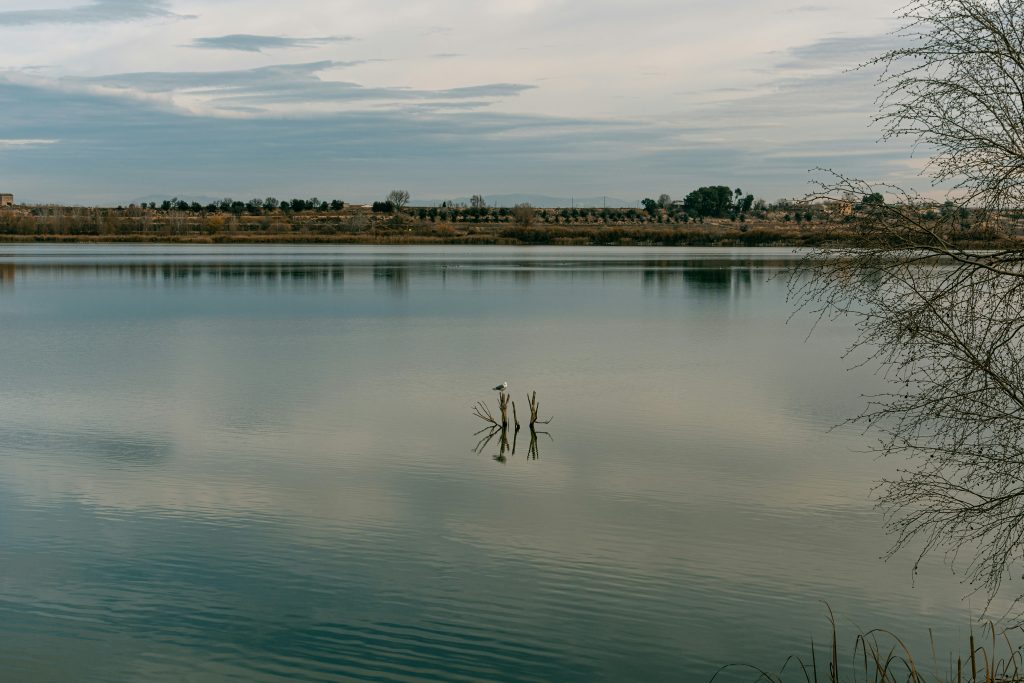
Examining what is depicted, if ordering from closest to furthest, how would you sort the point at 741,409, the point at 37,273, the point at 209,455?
the point at 209,455 < the point at 741,409 < the point at 37,273

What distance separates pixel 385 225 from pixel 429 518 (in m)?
103

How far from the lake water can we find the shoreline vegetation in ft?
235

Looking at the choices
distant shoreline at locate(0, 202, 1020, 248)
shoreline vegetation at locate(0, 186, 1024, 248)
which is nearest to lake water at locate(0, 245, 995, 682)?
shoreline vegetation at locate(0, 186, 1024, 248)

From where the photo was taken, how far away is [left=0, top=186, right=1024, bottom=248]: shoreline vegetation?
101562 millimetres

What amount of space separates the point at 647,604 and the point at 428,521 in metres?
2.77

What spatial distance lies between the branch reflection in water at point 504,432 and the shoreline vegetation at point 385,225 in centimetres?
7489

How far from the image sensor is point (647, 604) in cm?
824

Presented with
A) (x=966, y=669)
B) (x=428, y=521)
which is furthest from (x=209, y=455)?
(x=966, y=669)

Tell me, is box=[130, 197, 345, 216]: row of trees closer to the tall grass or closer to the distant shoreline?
the distant shoreline

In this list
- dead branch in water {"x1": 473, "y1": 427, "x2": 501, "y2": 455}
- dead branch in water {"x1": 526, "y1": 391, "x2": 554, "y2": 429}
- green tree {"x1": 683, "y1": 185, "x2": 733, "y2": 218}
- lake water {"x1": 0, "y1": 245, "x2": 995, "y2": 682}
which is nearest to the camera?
lake water {"x1": 0, "y1": 245, "x2": 995, "y2": 682}

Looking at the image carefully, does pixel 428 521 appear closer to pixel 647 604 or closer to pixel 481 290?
pixel 647 604

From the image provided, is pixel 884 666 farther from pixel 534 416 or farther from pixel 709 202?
pixel 709 202

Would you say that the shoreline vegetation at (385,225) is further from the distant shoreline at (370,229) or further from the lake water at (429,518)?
the lake water at (429,518)

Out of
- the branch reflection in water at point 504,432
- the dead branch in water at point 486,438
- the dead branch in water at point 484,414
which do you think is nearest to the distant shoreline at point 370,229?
the dead branch in water at point 484,414
